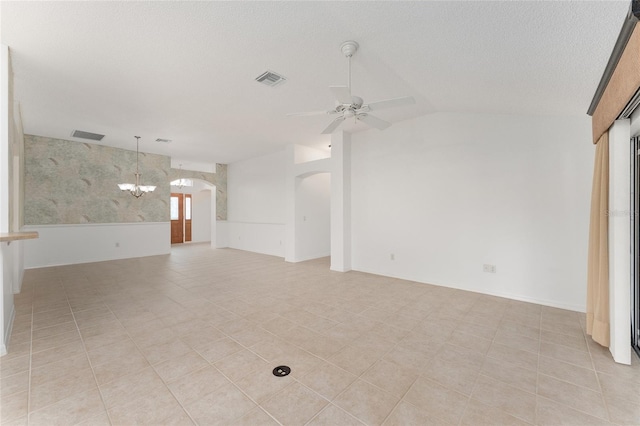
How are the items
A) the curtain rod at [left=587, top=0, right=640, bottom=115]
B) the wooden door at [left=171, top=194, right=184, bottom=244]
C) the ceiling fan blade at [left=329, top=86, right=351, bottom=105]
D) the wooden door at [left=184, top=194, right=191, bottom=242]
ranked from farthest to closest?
the wooden door at [left=184, top=194, right=191, bottom=242] → the wooden door at [left=171, top=194, right=184, bottom=244] → the ceiling fan blade at [left=329, top=86, right=351, bottom=105] → the curtain rod at [left=587, top=0, right=640, bottom=115]

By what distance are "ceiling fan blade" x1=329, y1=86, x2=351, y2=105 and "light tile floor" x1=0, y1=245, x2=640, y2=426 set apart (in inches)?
94.2

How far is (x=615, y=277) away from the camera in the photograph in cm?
236

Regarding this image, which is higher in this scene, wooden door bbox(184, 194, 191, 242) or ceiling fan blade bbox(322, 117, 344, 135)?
ceiling fan blade bbox(322, 117, 344, 135)

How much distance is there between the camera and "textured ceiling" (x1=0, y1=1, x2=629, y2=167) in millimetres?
2090

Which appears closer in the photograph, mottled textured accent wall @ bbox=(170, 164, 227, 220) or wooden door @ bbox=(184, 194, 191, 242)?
mottled textured accent wall @ bbox=(170, 164, 227, 220)

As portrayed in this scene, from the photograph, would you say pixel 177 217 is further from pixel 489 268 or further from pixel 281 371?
pixel 489 268

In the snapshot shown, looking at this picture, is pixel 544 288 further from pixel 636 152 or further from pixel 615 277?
pixel 636 152

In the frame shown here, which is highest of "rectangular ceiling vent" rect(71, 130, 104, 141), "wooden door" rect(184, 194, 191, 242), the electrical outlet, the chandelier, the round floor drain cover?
"rectangular ceiling vent" rect(71, 130, 104, 141)

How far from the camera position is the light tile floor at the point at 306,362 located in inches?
67.9

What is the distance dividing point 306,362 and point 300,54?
3.03m

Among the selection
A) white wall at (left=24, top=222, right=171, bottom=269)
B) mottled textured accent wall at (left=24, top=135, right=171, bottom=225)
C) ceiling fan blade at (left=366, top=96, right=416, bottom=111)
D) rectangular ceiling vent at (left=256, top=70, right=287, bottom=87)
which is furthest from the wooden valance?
white wall at (left=24, top=222, right=171, bottom=269)

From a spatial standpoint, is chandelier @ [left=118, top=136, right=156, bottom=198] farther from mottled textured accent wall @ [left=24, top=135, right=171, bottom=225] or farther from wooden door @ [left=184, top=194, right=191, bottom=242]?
wooden door @ [left=184, top=194, right=191, bottom=242]

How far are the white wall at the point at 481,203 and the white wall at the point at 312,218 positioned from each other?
1.85 metres

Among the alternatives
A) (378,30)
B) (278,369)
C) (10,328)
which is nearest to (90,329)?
(10,328)
